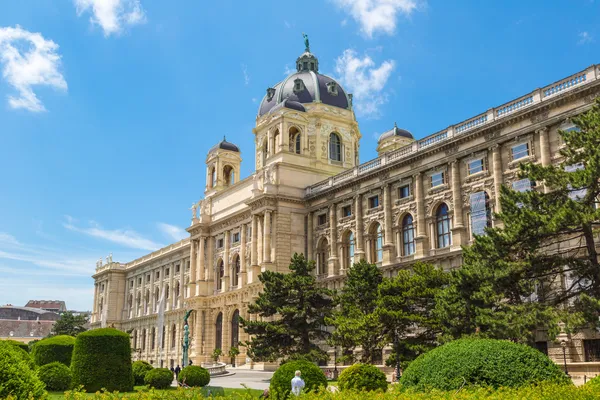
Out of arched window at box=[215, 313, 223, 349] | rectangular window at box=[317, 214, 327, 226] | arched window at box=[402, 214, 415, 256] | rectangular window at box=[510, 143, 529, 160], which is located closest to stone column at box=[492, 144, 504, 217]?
rectangular window at box=[510, 143, 529, 160]

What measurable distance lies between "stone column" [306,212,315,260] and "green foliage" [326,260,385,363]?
1489cm

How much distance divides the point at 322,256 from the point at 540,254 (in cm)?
2884

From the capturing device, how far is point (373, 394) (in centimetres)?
1175

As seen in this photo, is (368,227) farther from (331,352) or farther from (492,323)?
(492,323)

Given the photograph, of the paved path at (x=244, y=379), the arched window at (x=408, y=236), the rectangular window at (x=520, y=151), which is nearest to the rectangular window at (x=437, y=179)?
the arched window at (x=408, y=236)

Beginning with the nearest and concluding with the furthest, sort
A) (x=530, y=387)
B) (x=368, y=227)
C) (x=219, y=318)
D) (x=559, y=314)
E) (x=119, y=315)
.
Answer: (x=530, y=387) → (x=559, y=314) → (x=368, y=227) → (x=219, y=318) → (x=119, y=315)

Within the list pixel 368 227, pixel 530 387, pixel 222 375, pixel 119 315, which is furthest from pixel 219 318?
pixel 530 387

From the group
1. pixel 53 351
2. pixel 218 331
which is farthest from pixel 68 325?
pixel 53 351

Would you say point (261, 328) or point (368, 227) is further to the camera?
point (368, 227)

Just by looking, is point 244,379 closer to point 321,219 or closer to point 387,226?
point 387,226

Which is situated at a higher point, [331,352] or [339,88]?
[339,88]

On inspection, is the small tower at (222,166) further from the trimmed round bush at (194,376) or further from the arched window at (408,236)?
the trimmed round bush at (194,376)

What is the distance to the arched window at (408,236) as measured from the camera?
43.9 m

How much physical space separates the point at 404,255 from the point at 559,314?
20.5 m
